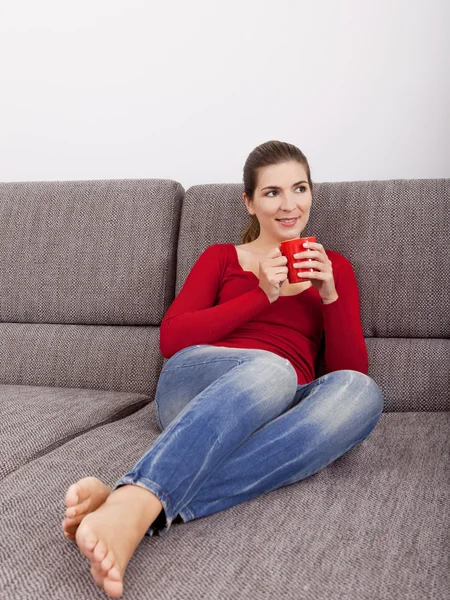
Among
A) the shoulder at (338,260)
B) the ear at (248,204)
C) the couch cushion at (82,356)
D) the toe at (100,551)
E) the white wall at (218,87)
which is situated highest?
the white wall at (218,87)

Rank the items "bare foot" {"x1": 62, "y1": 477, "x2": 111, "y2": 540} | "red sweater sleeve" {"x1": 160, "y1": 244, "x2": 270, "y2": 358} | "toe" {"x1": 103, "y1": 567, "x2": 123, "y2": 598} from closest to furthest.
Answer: "toe" {"x1": 103, "y1": 567, "x2": 123, "y2": 598}
"bare foot" {"x1": 62, "y1": 477, "x2": 111, "y2": 540}
"red sweater sleeve" {"x1": 160, "y1": 244, "x2": 270, "y2": 358}

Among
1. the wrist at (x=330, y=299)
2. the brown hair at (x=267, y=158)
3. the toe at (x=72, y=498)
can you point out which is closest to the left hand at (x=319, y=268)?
the wrist at (x=330, y=299)

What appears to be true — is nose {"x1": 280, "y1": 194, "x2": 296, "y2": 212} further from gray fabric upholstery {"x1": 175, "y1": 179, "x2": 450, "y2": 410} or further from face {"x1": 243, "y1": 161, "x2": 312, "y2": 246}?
gray fabric upholstery {"x1": 175, "y1": 179, "x2": 450, "y2": 410}

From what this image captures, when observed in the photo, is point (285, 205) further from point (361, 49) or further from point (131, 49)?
point (131, 49)

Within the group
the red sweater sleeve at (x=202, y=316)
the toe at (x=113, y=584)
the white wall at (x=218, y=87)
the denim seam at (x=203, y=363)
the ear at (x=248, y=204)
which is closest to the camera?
the toe at (x=113, y=584)

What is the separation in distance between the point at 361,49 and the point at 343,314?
1.01m

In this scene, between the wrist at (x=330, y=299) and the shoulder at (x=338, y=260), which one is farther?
the shoulder at (x=338, y=260)

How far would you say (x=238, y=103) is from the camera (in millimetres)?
2221

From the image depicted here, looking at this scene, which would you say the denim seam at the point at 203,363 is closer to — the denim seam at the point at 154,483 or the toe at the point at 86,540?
the denim seam at the point at 154,483

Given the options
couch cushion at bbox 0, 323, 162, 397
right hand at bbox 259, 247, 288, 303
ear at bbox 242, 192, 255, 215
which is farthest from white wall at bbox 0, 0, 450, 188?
right hand at bbox 259, 247, 288, 303

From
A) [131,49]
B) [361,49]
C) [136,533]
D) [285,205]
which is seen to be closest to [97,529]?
[136,533]

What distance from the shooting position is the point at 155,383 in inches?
72.1

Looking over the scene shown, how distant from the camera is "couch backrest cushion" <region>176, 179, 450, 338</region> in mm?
1683

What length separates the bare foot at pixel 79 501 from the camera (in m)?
0.92
